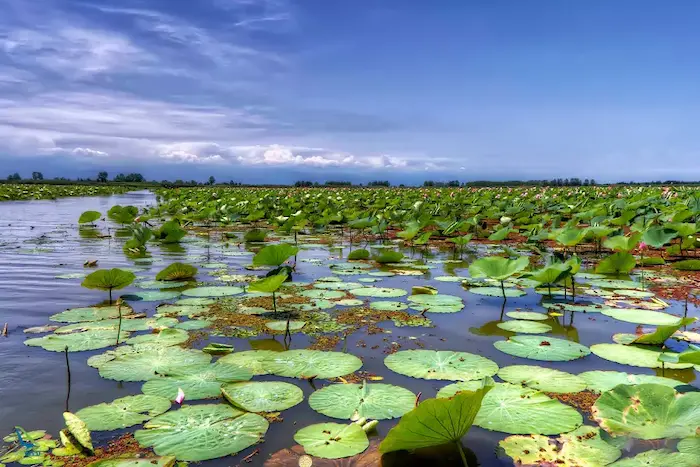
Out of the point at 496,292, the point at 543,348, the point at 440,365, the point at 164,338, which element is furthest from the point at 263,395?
the point at 496,292

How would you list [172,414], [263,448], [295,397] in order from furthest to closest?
[295,397]
[172,414]
[263,448]

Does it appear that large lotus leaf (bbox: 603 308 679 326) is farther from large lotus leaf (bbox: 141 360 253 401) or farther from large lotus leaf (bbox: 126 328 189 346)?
large lotus leaf (bbox: 126 328 189 346)

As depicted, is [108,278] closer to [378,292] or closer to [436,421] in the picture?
[378,292]

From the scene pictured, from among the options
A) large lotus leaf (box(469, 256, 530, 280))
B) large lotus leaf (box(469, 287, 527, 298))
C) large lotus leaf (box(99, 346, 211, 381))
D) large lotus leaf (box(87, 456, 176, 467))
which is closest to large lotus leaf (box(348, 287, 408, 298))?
large lotus leaf (box(469, 287, 527, 298))

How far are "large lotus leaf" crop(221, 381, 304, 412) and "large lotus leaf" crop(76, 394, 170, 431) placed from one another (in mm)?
304

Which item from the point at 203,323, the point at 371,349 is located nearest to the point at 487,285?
the point at 371,349

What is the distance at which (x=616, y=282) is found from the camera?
16.7 feet

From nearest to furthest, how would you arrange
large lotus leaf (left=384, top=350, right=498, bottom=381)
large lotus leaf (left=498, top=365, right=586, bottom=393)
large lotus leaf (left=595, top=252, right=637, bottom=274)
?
→ large lotus leaf (left=498, top=365, right=586, bottom=393), large lotus leaf (left=384, top=350, right=498, bottom=381), large lotus leaf (left=595, top=252, right=637, bottom=274)

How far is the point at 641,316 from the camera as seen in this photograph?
3.69 metres

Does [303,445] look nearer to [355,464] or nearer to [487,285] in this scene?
[355,464]

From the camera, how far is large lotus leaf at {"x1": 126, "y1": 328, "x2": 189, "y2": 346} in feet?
10.1

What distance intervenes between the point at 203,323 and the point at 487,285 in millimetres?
2891

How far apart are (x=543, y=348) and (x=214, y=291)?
115 inches

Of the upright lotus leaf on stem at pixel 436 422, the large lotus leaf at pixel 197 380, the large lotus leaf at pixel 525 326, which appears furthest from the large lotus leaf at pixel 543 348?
the large lotus leaf at pixel 197 380
